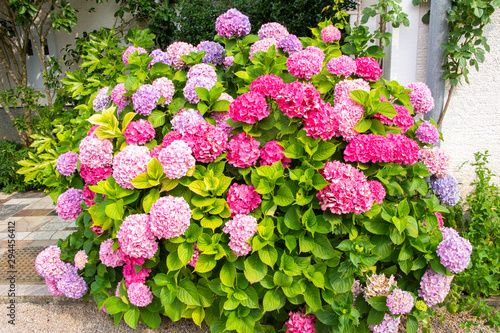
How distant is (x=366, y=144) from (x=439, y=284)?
2.74 ft

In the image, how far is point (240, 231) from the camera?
178 centimetres

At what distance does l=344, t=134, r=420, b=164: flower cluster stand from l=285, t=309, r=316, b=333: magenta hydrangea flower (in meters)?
0.91

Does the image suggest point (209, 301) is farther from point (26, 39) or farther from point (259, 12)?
point (26, 39)

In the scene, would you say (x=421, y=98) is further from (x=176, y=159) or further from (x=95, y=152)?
(x=95, y=152)

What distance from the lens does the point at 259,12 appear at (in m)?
4.66

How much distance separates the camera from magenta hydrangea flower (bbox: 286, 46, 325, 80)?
2062 mm

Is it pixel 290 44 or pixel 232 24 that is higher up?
pixel 232 24

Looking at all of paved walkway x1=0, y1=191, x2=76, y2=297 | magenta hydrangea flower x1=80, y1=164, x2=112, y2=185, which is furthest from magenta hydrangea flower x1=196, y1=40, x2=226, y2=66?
paved walkway x1=0, y1=191, x2=76, y2=297

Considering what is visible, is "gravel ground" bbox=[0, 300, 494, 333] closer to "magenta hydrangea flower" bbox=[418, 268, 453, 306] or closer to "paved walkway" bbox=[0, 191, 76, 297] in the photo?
"paved walkway" bbox=[0, 191, 76, 297]

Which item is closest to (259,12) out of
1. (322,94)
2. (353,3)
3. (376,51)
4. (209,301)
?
(353,3)

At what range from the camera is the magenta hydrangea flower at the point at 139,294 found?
2008 mm

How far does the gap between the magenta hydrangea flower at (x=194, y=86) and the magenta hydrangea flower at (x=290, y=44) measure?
0.65m

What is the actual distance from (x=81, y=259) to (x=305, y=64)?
1.88m

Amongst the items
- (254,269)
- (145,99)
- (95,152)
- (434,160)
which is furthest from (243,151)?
(434,160)
